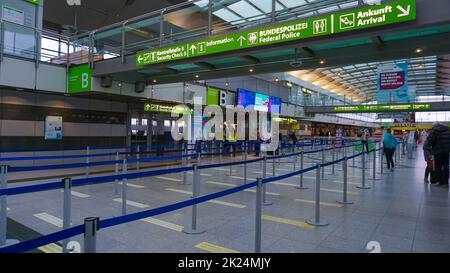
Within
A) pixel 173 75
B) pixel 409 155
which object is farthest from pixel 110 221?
pixel 409 155

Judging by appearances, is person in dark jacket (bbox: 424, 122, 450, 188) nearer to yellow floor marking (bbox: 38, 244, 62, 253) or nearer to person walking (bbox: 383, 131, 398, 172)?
person walking (bbox: 383, 131, 398, 172)

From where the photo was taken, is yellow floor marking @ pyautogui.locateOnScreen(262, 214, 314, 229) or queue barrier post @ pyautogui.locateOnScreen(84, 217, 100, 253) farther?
yellow floor marking @ pyautogui.locateOnScreen(262, 214, 314, 229)

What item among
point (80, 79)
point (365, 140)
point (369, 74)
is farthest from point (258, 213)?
point (369, 74)

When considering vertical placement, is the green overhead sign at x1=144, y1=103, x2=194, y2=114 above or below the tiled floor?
above

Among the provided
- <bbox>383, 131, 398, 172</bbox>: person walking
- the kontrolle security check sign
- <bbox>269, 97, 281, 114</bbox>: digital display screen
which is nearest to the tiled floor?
<bbox>383, 131, 398, 172</bbox>: person walking

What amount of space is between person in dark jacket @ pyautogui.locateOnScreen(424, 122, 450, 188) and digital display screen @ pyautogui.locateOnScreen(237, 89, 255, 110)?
38.5ft

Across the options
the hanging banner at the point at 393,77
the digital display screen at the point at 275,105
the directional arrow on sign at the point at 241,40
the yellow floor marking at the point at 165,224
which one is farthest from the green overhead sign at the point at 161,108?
the hanging banner at the point at 393,77

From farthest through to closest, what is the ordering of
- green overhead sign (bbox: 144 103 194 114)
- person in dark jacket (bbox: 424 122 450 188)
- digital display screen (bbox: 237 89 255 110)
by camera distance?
digital display screen (bbox: 237 89 255 110), green overhead sign (bbox: 144 103 194 114), person in dark jacket (bbox: 424 122 450 188)

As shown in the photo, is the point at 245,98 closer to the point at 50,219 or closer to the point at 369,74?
the point at 50,219

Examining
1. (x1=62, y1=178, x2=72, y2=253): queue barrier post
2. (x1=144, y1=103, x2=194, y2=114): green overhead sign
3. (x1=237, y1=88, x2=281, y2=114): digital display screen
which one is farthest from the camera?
(x1=237, y1=88, x2=281, y2=114): digital display screen

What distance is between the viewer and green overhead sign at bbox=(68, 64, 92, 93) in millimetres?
10219

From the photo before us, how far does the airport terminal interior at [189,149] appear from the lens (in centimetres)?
416

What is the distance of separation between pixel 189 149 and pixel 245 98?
33.1 ft
